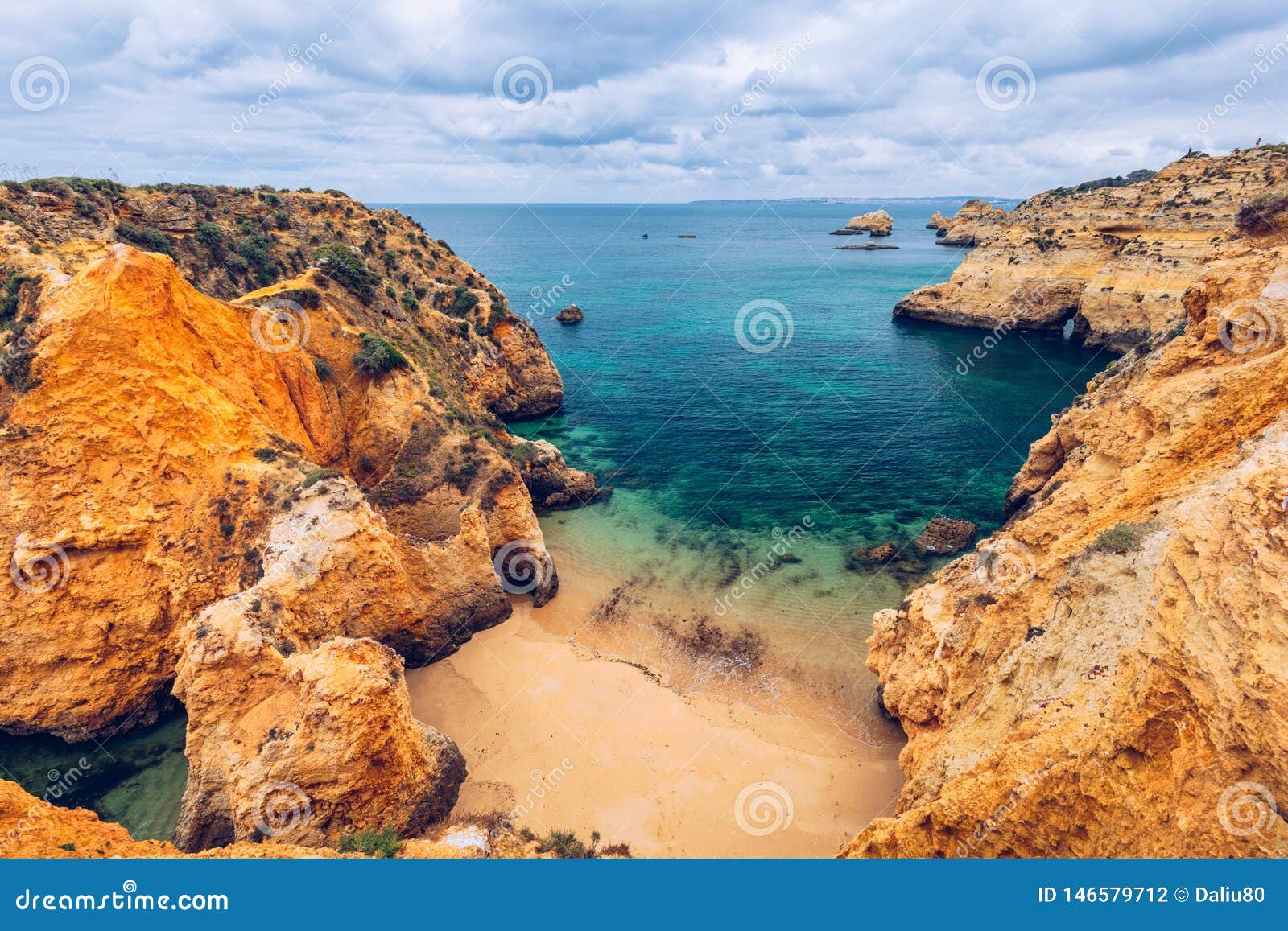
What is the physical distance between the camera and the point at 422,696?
19.1 meters

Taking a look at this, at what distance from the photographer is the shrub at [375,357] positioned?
23.1 m

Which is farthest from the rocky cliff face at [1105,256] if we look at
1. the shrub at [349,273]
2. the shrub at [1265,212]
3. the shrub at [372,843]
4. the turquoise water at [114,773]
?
the turquoise water at [114,773]

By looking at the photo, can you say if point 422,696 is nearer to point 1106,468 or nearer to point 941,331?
point 1106,468

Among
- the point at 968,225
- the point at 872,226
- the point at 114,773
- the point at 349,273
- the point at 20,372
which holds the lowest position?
the point at 114,773

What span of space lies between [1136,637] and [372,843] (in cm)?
1517

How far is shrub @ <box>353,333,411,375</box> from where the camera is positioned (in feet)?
75.9

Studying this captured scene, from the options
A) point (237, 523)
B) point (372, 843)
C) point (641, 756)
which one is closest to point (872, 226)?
point (641, 756)

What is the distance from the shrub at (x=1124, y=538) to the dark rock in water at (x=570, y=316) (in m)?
63.7

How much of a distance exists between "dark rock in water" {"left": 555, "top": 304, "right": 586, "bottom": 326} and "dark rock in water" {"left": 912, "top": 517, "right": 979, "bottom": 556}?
52.0 metres

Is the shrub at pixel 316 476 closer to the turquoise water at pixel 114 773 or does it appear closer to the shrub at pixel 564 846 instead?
the turquoise water at pixel 114 773

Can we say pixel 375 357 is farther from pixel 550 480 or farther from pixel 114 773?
pixel 114 773

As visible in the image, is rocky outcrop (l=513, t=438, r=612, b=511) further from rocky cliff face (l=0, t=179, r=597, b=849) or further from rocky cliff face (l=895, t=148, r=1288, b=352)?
rocky cliff face (l=895, t=148, r=1288, b=352)

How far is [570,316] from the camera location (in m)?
69.4

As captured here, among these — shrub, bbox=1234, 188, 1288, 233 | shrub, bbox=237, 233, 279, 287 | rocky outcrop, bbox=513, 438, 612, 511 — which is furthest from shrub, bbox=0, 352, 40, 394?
shrub, bbox=1234, 188, 1288, 233
